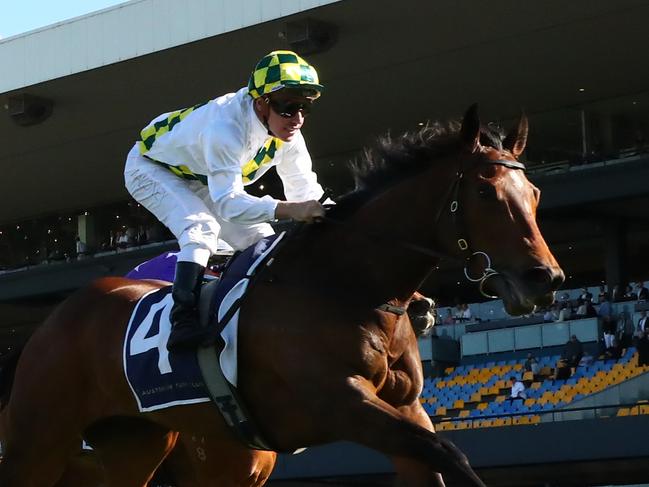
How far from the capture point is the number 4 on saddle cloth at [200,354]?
15.1ft

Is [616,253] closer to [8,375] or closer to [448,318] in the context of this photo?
[448,318]

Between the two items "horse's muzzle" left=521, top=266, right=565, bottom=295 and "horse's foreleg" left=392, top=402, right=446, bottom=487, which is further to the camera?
"horse's foreleg" left=392, top=402, right=446, bottom=487

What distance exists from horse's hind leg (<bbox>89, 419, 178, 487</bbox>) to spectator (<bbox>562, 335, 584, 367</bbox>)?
10.5m

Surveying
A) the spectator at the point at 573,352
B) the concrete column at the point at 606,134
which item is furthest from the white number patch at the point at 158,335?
the concrete column at the point at 606,134

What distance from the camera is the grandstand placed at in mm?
13938

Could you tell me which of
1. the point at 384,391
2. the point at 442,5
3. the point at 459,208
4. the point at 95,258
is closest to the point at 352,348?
the point at 384,391

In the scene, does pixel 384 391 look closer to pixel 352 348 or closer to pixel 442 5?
pixel 352 348

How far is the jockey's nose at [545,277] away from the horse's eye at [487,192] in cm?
33

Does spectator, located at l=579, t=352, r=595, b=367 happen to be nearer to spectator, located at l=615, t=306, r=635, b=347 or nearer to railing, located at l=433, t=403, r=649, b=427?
spectator, located at l=615, t=306, r=635, b=347

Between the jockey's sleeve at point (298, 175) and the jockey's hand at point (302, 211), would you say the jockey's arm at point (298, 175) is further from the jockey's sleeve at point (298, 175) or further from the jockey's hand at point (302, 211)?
the jockey's hand at point (302, 211)

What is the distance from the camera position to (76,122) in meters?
21.4

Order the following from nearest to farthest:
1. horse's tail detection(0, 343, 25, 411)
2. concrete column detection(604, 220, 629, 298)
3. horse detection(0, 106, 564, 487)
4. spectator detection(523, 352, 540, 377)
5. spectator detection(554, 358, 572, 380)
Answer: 1. horse detection(0, 106, 564, 487)
2. horse's tail detection(0, 343, 25, 411)
3. spectator detection(554, 358, 572, 380)
4. spectator detection(523, 352, 540, 377)
5. concrete column detection(604, 220, 629, 298)

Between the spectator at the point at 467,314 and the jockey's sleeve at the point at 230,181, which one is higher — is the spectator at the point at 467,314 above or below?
below

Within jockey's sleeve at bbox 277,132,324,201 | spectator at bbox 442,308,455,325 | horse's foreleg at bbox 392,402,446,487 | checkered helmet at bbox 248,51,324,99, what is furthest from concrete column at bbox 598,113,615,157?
horse's foreleg at bbox 392,402,446,487
